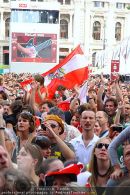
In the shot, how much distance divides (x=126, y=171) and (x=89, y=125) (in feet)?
5.40

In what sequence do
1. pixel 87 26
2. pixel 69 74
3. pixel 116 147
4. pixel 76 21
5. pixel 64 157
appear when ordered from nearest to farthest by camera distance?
pixel 116 147 < pixel 64 157 < pixel 69 74 < pixel 76 21 < pixel 87 26

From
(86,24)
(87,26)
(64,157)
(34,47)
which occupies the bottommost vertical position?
(34,47)

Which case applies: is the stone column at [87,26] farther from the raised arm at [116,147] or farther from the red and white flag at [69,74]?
the raised arm at [116,147]

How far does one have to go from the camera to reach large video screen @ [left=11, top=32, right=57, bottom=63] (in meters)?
45.8

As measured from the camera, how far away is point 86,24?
189 feet

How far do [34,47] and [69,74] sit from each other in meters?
35.6

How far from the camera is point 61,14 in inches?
2315

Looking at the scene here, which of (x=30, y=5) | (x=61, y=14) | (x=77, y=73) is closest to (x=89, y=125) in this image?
(x=77, y=73)

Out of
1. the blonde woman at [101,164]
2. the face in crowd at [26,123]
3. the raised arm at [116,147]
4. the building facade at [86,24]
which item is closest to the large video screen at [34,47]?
the building facade at [86,24]

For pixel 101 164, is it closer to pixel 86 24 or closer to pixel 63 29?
pixel 86 24

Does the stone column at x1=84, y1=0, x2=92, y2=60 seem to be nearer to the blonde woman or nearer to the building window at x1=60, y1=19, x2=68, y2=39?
the building window at x1=60, y1=19, x2=68, y2=39

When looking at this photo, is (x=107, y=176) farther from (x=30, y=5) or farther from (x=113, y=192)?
(x=30, y=5)

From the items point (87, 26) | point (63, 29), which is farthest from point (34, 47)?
point (63, 29)

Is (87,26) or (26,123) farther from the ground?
(87,26)
